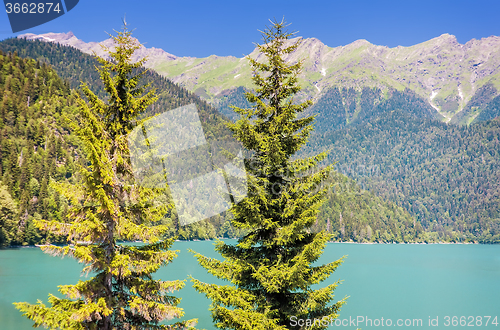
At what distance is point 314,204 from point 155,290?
15.7ft

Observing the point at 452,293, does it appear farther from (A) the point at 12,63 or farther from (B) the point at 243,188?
(A) the point at 12,63

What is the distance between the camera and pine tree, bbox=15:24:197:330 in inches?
323

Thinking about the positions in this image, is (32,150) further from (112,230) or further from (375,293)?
(112,230)

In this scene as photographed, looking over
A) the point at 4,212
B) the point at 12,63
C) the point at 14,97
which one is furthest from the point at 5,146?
the point at 12,63

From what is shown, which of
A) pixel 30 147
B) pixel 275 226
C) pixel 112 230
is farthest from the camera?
pixel 30 147

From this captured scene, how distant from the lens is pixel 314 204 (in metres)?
9.95

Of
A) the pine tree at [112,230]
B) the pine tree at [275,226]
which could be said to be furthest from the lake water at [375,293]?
the pine tree at [112,230]

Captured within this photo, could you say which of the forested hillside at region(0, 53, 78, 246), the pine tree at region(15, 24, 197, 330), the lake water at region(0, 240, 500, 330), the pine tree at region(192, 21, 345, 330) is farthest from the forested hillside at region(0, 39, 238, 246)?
the pine tree at region(192, 21, 345, 330)

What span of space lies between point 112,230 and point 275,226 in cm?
434

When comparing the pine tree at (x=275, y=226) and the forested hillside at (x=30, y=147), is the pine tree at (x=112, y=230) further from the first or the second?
the forested hillside at (x=30, y=147)

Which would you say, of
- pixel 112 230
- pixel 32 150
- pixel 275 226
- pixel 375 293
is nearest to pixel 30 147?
pixel 32 150

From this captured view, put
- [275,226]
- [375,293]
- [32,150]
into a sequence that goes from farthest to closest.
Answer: [32,150], [375,293], [275,226]

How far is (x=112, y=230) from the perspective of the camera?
29.4ft

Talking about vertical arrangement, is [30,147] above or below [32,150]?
above
